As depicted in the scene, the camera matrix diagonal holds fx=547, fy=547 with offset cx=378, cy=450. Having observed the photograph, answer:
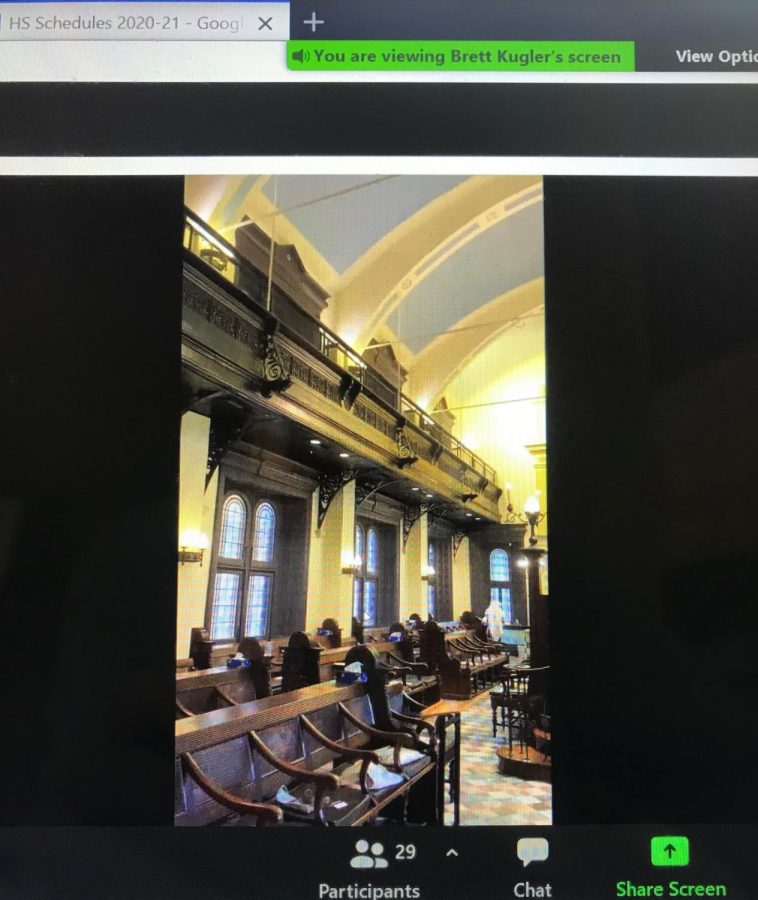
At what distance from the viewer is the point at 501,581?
1.21 m

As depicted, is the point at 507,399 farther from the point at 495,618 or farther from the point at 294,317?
the point at 294,317

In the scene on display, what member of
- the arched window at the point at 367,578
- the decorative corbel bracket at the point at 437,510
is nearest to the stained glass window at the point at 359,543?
the arched window at the point at 367,578

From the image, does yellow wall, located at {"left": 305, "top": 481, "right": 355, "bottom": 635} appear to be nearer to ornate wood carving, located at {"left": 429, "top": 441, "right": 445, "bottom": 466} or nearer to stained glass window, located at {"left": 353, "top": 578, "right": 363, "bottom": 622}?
stained glass window, located at {"left": 353, "top": 578, "right": 363, "bottom": 622}

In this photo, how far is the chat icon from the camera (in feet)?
2.23

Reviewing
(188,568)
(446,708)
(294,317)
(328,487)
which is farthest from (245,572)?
(294,317)

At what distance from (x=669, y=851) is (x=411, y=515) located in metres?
1.15

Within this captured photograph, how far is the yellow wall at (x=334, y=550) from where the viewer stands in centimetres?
139

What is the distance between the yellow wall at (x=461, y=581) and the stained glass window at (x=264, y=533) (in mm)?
668

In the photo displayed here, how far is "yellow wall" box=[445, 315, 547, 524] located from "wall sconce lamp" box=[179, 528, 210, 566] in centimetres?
53

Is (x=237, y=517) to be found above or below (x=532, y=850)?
above

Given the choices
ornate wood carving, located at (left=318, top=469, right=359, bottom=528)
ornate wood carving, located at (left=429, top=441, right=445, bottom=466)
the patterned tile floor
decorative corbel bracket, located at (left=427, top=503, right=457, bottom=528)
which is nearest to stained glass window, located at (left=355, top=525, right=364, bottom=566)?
ornate wood carving, located at (left=318, top=469, right=359, bottom=528)

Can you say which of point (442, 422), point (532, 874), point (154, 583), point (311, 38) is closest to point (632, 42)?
point (311, 38)

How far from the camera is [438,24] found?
81 centimetres

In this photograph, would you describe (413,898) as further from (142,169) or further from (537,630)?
(142,169)
